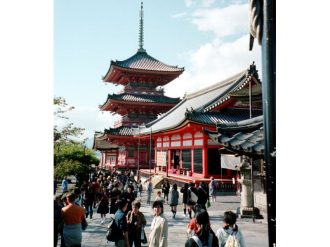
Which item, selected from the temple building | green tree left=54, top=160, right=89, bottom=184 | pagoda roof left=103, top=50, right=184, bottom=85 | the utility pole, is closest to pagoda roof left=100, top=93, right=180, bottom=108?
pagoda roof left=103, top=50, right=184, bottom=85

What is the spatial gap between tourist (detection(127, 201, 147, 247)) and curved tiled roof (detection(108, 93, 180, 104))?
68.8 ft

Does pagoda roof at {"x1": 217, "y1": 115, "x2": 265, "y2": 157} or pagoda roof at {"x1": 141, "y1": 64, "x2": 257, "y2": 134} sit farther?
pagoda roof at {"x1": 141, "y1": 64, "x2": 257, "y2": 134}

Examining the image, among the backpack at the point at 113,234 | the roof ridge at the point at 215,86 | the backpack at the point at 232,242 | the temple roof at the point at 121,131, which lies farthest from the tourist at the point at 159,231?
the temple roof at the point at 121,131

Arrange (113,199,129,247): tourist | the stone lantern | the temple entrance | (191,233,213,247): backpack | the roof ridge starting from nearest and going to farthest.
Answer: (191,233,213,247): backpack → (113,199,129,247): tourist → the stone lantern → the roof ridge → the temple entrance

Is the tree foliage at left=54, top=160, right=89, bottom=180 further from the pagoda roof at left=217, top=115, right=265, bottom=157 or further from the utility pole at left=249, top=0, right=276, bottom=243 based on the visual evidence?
the utility pole at left=249, top=0, right=276, bottom=243

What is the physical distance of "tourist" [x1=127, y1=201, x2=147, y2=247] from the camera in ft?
15.1

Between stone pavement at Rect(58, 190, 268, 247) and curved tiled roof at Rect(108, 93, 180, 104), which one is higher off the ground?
curved tiled roof at Rect(108, 93, 180, 104)

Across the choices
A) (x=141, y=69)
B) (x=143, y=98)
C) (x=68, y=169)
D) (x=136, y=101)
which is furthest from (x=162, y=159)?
(x=141, y=69)

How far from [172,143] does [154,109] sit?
8520mm

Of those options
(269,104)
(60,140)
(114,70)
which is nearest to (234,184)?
(60,140)

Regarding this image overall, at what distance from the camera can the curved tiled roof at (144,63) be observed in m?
27.1

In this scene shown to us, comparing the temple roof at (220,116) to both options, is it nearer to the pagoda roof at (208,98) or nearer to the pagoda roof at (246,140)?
the pagoda roof at (208,98)

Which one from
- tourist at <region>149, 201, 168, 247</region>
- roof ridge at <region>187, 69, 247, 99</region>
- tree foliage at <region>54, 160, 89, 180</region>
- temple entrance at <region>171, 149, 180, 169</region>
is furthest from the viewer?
temple entrance at <region>171, 149, 180, 169</region>

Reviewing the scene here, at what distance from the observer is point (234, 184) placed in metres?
14.2
